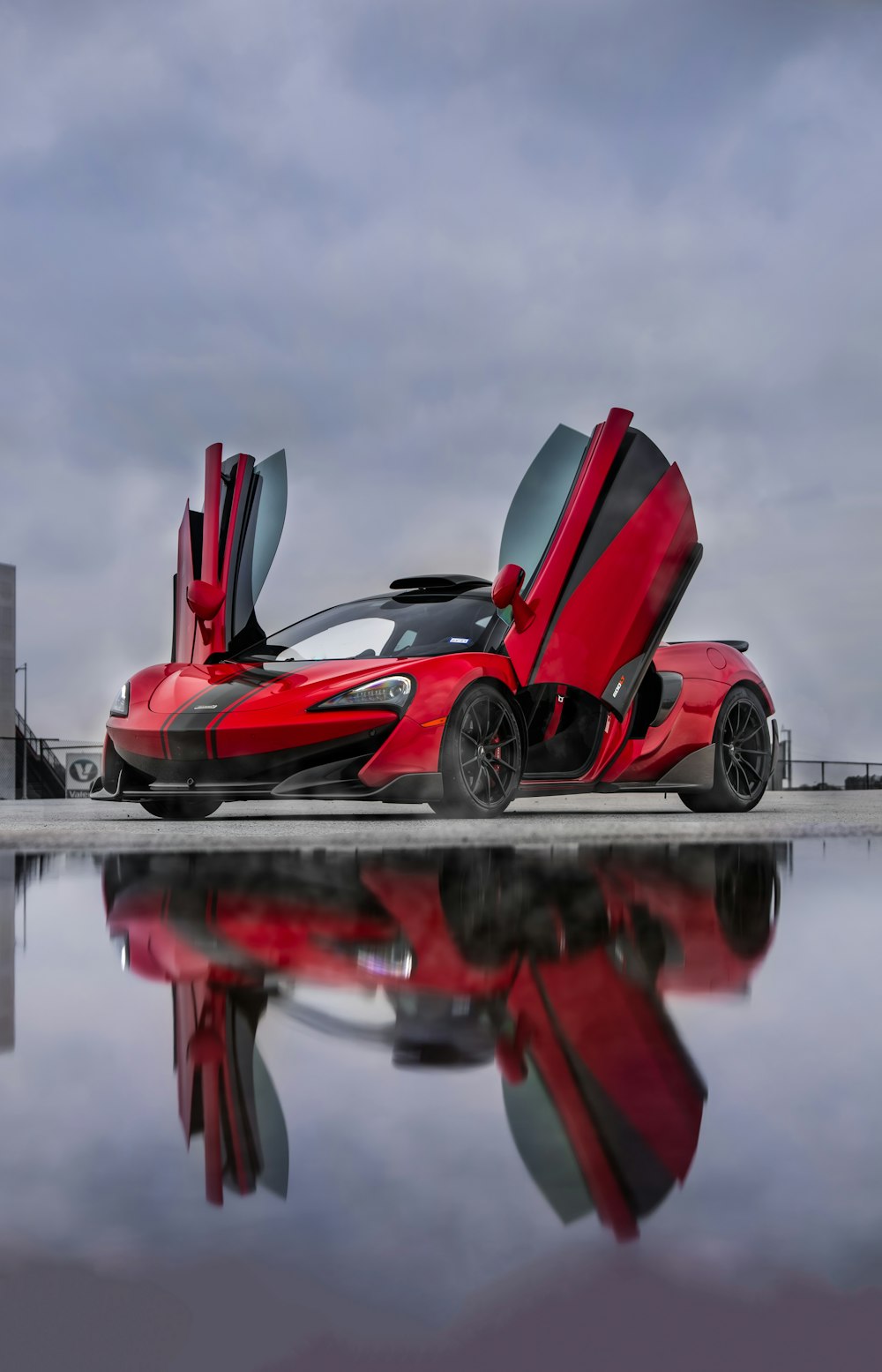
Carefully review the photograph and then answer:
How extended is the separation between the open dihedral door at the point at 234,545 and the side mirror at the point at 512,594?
1716 millimetres

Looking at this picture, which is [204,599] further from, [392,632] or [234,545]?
[392,632]

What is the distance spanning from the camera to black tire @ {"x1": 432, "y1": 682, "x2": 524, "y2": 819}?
6.35 meters

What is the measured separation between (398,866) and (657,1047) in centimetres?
249

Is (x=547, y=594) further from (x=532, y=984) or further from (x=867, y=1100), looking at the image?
(x=867, y=1100)

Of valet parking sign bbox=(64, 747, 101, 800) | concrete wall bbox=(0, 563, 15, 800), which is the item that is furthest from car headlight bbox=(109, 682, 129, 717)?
concrete wall bbox=(0, 563, 15, 800)

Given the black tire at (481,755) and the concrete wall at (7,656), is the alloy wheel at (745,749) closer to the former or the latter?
the black tire at (481,755)

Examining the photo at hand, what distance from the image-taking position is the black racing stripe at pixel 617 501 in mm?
7039

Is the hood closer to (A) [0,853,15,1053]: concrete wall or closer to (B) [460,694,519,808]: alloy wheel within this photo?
(B) [460,694,519,808]: alloy wheel

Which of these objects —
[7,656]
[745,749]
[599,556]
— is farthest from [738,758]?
[7,656]

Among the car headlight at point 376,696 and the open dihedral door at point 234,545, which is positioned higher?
the open dihedral door at point 234,545

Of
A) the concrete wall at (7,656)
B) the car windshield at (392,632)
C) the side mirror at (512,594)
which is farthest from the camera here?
the concrete wall at (7,656)

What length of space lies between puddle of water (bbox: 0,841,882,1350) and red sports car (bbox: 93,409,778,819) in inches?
134

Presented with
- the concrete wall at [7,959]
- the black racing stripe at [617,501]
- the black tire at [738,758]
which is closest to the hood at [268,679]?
the black racing stripe at [617,501]

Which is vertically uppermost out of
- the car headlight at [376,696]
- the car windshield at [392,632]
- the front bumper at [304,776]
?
the car windshield at [392,632]
